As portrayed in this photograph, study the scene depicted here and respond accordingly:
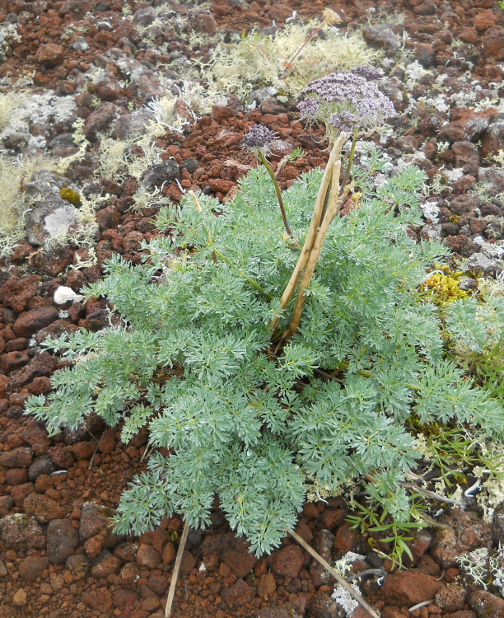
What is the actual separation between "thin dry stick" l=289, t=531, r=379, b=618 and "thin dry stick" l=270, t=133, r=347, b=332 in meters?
0.93

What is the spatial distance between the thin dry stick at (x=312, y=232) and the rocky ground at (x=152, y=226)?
1020mm

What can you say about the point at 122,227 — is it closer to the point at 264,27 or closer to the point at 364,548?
the point at 364,548

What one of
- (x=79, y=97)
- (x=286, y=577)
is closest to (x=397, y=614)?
(x=286, y=577)

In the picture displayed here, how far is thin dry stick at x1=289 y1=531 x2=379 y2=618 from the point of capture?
6.65ft

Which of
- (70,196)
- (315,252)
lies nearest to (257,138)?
(315,252)

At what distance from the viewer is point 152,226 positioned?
3.30 meters

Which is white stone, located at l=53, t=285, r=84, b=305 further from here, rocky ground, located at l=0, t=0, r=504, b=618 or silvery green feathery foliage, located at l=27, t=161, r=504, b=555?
silvery green feathery foliage, located at l=27, t=161, r=504, b=555

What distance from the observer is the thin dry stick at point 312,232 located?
164 centimetres

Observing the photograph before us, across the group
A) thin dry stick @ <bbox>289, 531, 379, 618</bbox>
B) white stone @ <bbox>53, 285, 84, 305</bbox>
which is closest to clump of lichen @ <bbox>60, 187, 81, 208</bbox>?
white stone @ <bbox>53, 285, 84, 305</bbox>

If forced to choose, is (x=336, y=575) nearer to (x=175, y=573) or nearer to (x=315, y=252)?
(x=175, y=573)

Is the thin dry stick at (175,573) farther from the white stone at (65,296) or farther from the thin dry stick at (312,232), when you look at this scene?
the white stone at (65,296)

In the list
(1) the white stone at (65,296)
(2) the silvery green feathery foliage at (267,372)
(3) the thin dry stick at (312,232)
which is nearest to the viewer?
(3) the thin dry stick at (312,232)

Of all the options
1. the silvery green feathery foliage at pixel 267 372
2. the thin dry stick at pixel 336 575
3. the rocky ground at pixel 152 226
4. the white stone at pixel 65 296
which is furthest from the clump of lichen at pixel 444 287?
the white stone at pixel 65 296

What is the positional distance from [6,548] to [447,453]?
2032mm
